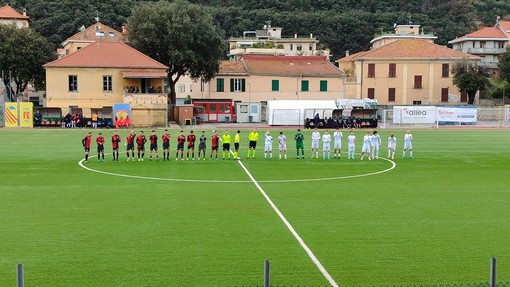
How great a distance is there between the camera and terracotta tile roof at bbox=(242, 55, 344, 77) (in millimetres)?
78438

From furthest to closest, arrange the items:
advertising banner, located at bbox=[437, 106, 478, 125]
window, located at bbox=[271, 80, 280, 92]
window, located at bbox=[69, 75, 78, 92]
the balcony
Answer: the balcony
window, located at bbox=[271, 80, 280, 92]
advertising banner, located at bbox=[437, 106, 478, 125]
window, located at bbox=[69, 75, 78, 92]

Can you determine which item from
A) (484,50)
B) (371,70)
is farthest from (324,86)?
(484,50)

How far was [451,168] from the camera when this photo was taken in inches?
1239

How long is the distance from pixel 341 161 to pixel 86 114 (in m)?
38.7

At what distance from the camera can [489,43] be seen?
341ft

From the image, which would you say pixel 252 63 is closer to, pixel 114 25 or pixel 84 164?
pixel 114 25

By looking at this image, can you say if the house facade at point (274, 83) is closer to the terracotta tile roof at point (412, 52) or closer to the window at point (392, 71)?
the terracotta tile roof at point (412, 52)

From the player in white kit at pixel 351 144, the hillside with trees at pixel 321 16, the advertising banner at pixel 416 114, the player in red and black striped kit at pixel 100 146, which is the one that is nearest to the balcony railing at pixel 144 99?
the advertising banner at pixel 416 114

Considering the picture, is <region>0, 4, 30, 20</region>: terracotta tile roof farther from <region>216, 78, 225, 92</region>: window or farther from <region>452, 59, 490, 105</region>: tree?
<region>452, 59, 490, 105</region>: tree

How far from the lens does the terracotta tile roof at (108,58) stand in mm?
65375

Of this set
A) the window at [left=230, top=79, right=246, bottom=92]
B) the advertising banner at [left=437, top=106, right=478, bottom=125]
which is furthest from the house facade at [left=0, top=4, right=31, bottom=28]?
the advertising banner at [left=437, top=106, right=478, bottom=125]

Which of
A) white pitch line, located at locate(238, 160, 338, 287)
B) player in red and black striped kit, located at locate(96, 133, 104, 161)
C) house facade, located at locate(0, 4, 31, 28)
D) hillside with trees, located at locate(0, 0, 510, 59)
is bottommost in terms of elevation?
white pitch line, located at locate(238, 160, 338, 287)

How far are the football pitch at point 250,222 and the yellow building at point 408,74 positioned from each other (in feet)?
167

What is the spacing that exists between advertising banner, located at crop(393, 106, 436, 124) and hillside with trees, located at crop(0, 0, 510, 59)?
4965 cm
